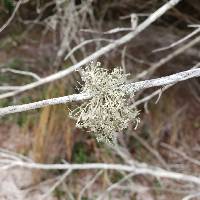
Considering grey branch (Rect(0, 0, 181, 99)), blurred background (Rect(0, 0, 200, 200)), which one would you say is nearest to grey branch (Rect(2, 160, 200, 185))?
blurred background (Rect(0, 0, 200, 200))

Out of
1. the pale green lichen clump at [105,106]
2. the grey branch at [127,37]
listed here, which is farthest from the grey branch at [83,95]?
the grey branch at [127,37]

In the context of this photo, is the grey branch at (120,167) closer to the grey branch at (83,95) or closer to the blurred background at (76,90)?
the blurred background at (76,90)

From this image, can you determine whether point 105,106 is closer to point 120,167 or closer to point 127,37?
point 127,37

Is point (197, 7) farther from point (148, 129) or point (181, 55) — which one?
point (148, 129)

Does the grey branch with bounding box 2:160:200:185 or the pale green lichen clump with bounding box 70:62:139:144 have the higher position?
the grey branch with bounding box 2:160:200:185

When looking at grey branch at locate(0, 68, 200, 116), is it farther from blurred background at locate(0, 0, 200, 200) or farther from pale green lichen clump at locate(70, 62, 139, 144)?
blurred background at locate(0, 0, 200, 200)

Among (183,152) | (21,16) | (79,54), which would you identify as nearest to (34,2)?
(21,16)
